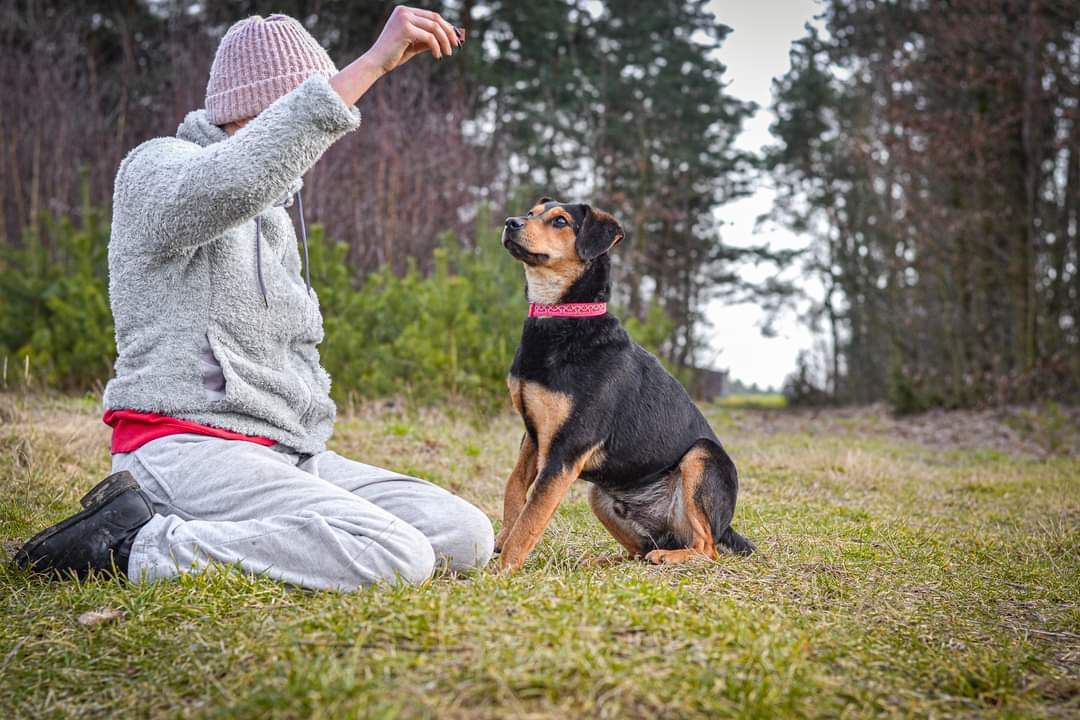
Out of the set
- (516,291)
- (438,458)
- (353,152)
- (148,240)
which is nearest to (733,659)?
(148,240)

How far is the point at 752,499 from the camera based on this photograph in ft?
18.8

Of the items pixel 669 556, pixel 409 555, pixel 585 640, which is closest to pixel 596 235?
pixel 669 556

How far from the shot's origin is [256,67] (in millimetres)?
3250

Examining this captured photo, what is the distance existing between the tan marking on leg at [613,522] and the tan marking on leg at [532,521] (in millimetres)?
601

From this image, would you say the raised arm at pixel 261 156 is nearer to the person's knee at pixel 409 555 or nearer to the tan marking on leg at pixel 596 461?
the person's knee at pixel 409 555

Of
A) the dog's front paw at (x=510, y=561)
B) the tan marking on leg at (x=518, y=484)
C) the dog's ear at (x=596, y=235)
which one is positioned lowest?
the dog's front paw at (x=510, y=561)

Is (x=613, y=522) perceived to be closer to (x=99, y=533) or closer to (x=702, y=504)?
(x=702, y=504)

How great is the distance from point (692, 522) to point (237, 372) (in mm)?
2006

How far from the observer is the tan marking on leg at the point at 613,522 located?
13.1 ft

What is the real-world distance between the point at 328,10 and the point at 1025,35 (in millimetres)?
12976

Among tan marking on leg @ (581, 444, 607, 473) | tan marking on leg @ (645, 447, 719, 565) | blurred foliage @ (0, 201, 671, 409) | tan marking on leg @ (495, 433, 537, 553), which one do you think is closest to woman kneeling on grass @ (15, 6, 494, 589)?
tan marking on leg @ (495, 433, 537, 553)

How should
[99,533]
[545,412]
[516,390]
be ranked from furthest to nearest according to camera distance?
[516,390] → [545,412] → [99,533]

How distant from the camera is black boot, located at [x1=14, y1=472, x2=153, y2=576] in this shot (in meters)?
2.94

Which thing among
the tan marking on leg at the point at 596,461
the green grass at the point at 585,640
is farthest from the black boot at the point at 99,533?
the tan marking on leg at the point at 596,461
